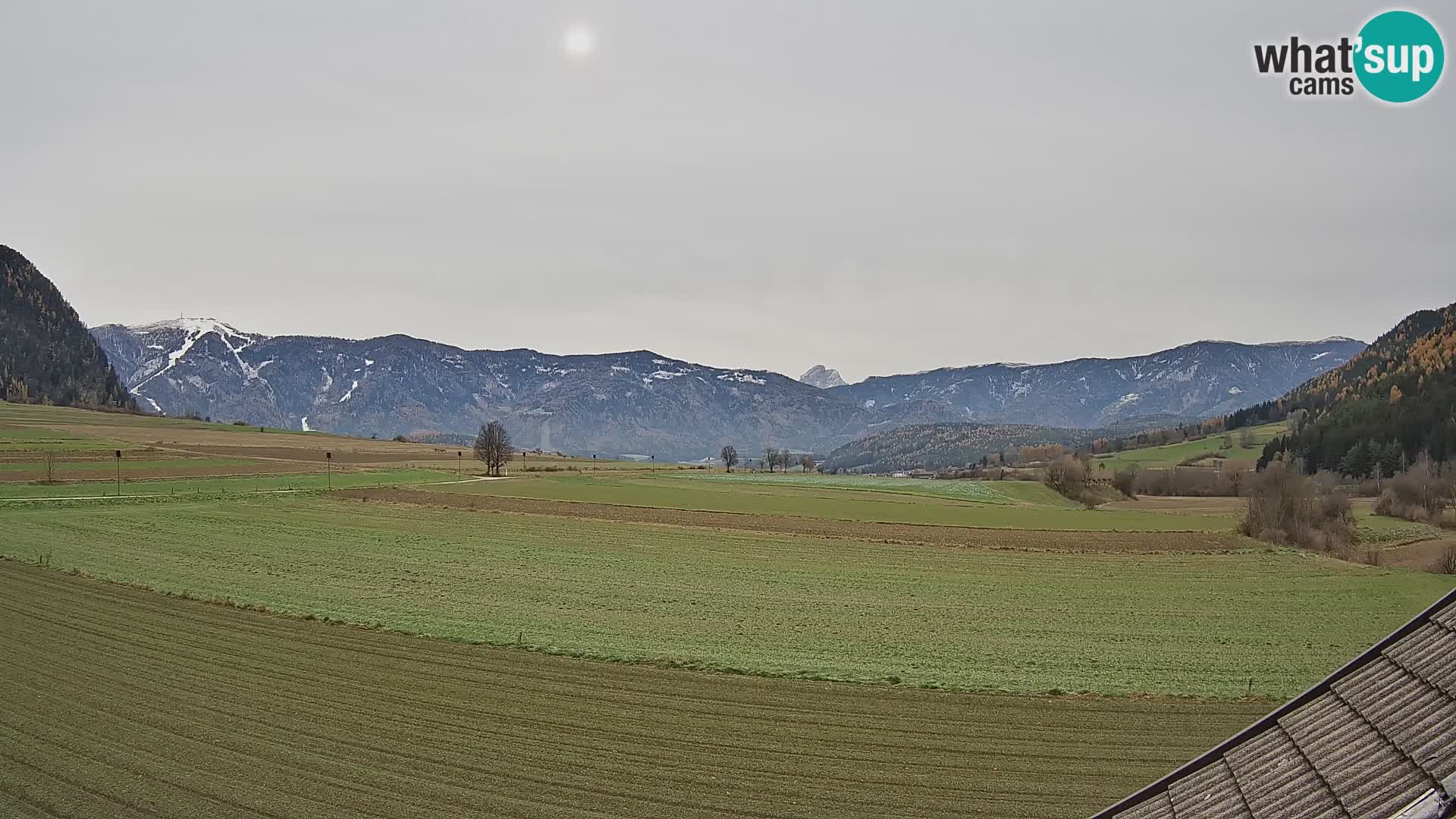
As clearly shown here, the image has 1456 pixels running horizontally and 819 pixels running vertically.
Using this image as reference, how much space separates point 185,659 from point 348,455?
13125cm

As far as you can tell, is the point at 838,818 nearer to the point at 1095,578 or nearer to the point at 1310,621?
the point at 1310,621

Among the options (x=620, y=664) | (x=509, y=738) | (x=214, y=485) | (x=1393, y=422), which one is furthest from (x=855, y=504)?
(x=1393, y=422)

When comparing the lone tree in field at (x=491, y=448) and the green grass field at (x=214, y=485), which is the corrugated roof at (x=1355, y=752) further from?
the lone tree in field at (x=491, y=448)

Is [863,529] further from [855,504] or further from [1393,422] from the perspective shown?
[1393,422]

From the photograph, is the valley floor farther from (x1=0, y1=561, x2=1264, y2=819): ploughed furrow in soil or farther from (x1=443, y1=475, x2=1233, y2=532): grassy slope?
(x1=443, y1=475, x2=1233, y2=532): grassy slope

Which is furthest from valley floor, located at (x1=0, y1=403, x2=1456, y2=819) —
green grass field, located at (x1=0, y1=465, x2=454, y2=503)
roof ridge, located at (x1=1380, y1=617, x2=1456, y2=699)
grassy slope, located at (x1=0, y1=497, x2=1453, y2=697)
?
green grass field, located at (x1=0, y1=465, x2=454, y2=503)

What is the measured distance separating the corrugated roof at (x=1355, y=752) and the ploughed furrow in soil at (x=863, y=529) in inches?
1999

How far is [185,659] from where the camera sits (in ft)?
71.6

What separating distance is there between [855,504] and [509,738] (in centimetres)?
7501

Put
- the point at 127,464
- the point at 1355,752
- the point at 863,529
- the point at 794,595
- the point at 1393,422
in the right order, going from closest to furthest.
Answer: the point at 1355,752 < the point at 794,595 < the point at 863,529 < the point at 127,464 < the point at 1393,422

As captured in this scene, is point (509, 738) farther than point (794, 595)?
No

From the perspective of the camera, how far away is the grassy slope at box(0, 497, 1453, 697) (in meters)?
24.4

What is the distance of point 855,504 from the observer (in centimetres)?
9012

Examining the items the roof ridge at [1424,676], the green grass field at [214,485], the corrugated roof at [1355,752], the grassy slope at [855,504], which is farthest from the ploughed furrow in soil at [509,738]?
the green grass field at [214,485]
